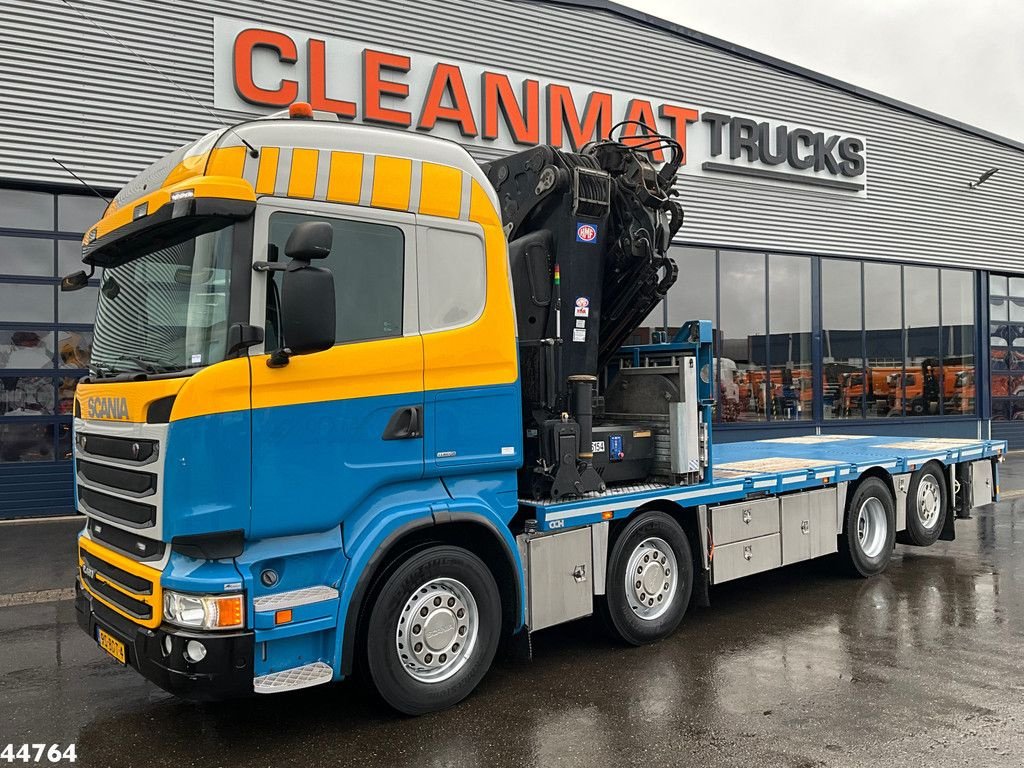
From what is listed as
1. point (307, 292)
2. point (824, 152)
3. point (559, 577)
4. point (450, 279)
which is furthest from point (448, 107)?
point (307, 292)

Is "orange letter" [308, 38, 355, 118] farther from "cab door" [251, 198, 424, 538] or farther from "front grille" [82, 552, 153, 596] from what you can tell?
"front grille" [82, 552, 153, 596]

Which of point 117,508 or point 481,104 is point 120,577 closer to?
point 117,508

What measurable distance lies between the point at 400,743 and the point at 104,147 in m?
10.6

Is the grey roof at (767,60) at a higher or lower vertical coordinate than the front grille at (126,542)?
higher

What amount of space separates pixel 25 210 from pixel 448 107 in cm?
664

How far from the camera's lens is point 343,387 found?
4379 mm

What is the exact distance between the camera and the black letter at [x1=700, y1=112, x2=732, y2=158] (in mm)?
16984

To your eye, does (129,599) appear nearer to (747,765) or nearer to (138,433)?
(138,433)

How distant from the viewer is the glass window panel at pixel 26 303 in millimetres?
11812

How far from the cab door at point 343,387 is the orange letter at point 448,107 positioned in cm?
993

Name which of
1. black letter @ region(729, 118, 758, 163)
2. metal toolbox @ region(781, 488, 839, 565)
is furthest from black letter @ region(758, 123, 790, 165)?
metal toolbox @ region(781, 488, 839, 565)

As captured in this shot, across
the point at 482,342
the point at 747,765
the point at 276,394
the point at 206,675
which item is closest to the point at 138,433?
the point at 276,394

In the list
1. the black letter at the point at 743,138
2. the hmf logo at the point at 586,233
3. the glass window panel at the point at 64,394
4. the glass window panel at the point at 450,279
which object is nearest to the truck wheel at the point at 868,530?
the hmf logo at the point at 586,233

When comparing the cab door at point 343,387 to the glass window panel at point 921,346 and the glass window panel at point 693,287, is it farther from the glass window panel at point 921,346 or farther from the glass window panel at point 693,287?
the glass window panel at point 921,346
